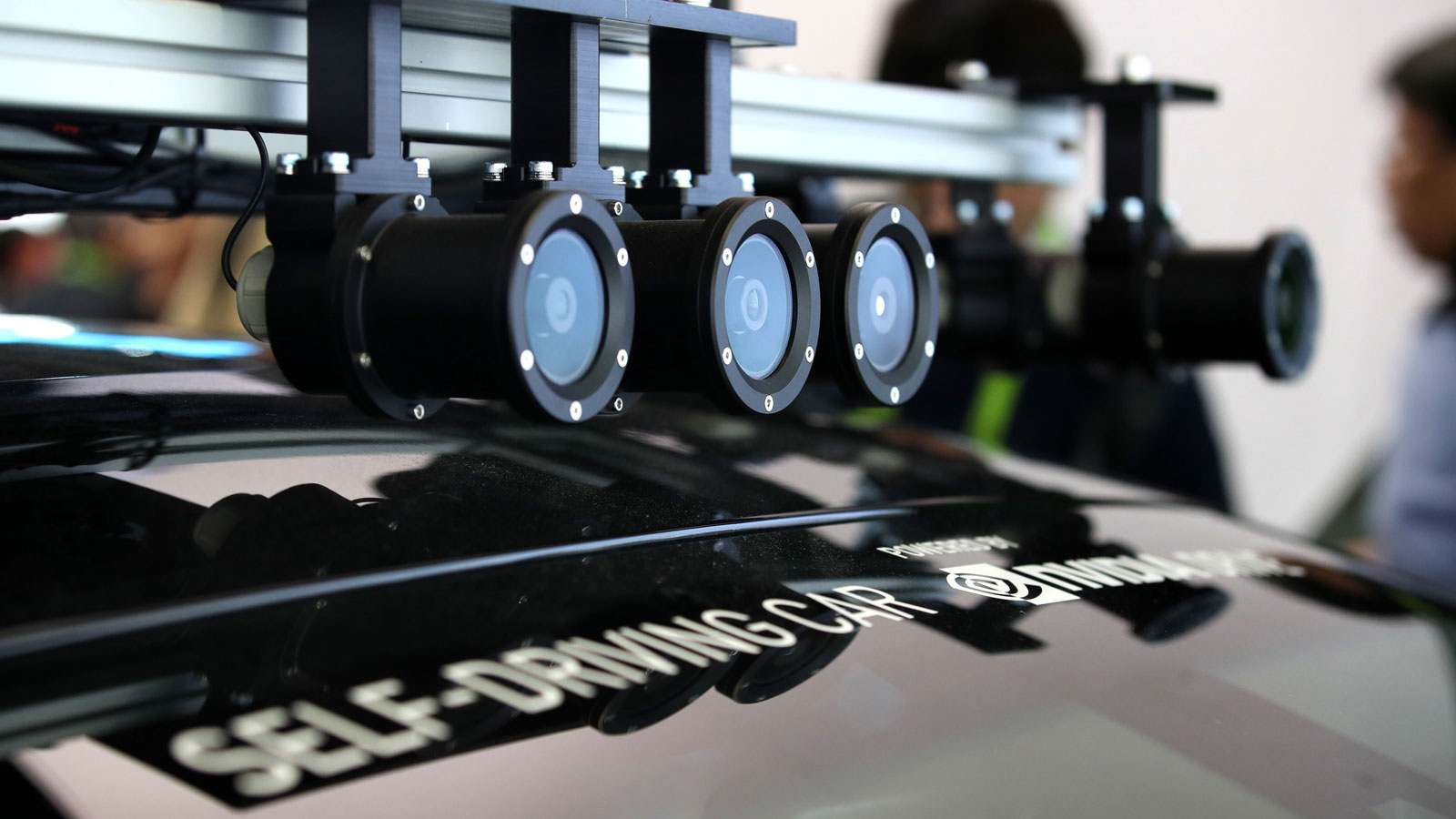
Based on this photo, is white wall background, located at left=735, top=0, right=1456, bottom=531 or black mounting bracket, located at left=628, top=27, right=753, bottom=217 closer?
black mounting bracket, located at left=628, top=27, right=753, bottom=217

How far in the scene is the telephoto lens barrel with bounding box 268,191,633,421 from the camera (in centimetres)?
64

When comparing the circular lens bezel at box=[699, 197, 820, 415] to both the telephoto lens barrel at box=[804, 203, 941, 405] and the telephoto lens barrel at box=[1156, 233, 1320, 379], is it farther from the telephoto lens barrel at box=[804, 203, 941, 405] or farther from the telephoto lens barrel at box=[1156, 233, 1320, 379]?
the telephoto lens barrel at box=[1156, 233, 1320, 379]

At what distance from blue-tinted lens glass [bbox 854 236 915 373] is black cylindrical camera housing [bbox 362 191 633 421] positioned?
18 centimetres

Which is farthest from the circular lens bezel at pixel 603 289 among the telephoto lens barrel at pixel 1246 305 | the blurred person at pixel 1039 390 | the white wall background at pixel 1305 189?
the white wall background at pixel 1305 189

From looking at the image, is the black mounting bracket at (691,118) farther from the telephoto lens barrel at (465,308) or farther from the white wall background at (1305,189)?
the white wall background at (1305,189)

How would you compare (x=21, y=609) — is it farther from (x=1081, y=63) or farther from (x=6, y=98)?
(x=1081, y=63)

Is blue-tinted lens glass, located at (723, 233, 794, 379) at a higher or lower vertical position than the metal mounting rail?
lower

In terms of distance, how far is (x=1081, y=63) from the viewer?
2.66m

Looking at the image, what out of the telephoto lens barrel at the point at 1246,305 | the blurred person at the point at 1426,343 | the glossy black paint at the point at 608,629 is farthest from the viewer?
the blurred person at the point at 1426,343

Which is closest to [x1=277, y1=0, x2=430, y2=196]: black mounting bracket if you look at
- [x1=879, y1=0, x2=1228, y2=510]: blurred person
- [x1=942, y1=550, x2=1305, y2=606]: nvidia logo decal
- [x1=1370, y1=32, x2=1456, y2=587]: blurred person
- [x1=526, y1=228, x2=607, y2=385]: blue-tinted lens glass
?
[x1=526, y1=228, x2=607, y2=385]: blue-tinted lens glass

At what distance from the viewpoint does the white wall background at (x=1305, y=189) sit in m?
4.70

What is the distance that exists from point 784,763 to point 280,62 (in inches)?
22.2

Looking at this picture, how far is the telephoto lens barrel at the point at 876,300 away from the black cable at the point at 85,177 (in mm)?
476

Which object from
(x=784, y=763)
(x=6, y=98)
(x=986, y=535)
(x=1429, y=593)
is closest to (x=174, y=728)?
(x=784, y=763)
